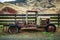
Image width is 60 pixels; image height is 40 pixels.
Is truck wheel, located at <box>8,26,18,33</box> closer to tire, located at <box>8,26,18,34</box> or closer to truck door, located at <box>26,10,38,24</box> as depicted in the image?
tire, located at <box>8,26,18,34</box>

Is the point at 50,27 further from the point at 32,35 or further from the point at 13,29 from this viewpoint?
the point at 13,29

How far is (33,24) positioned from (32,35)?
31cm

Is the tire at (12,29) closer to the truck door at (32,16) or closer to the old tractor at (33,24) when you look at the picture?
the old tractor at (33,24)

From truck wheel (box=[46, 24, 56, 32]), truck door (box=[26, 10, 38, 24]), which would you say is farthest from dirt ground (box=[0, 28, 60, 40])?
truck door (box=[26, 10, 38, 24])

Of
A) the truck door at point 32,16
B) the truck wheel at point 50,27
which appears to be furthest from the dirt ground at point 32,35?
the truck door at point 32,16

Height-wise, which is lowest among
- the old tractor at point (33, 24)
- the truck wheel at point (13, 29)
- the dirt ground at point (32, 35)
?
the dirt ground at point (32, 35)

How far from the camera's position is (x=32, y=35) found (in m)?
4.62

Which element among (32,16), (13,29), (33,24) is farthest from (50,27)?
(13,29)

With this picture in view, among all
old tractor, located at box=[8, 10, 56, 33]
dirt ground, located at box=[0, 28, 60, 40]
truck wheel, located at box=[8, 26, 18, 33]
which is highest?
old tractor, located at box=[8, 10, 56, 33]

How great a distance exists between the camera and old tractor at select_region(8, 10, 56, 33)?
15.5 ft

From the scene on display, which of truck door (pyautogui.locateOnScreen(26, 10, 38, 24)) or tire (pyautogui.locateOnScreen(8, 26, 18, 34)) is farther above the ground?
truck door (pyautogui.locateOnScreen(26, 10, 38, 24))

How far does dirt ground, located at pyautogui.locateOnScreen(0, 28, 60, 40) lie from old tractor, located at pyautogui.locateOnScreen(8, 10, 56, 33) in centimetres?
12

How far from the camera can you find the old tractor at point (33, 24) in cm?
472

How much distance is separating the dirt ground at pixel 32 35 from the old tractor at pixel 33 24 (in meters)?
0.12
